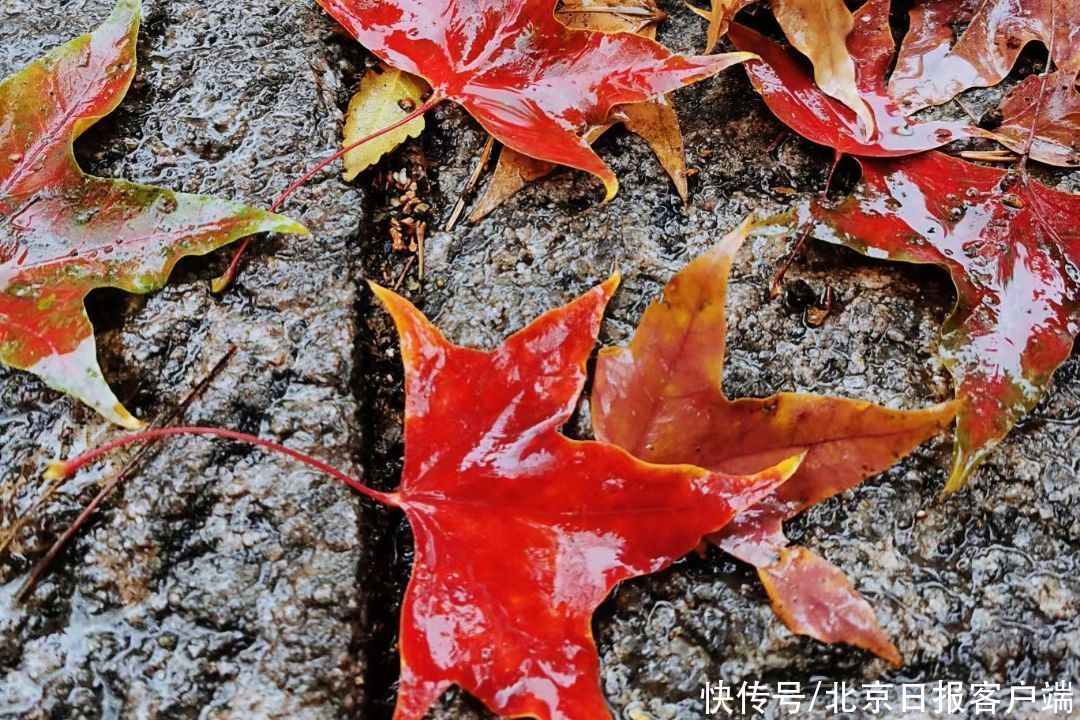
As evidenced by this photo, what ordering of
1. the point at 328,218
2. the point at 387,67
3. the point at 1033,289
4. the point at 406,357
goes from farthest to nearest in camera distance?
the point at 387,67
the point at 328,218
the point at 1033,289
the point at 406,357

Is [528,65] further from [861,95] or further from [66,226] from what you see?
[66,226]

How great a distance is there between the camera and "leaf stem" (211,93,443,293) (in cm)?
123

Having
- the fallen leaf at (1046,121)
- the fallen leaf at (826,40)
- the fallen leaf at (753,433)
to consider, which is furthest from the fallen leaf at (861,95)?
the fallen leaf at (753,433)

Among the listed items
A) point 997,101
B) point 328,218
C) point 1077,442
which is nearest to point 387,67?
point 328,218

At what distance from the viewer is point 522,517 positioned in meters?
1.01

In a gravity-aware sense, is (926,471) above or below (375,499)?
below

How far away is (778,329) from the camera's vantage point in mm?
1261

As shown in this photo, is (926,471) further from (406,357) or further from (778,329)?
(406,357)

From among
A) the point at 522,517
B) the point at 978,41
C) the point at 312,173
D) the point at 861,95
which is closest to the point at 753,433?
the point at 522,517

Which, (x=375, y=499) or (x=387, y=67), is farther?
(x=387, y=67)

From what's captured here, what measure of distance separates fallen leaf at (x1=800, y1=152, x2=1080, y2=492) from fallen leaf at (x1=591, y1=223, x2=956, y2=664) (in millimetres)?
184

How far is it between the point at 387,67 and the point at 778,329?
80cm

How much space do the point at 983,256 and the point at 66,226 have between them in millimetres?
1323

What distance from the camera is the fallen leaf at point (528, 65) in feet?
3.95
